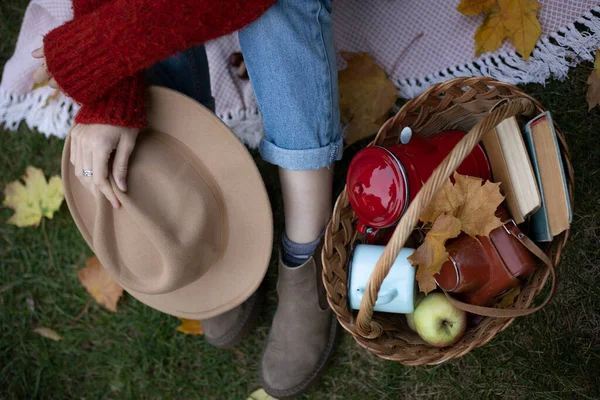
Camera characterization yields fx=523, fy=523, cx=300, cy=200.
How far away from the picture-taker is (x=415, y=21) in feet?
4.66

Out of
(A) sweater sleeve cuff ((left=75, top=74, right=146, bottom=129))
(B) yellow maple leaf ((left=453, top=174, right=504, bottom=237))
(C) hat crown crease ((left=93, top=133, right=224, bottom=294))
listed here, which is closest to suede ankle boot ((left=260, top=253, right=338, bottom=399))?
(C) hat crown crease ((left=93, top=133, right=224, bottom=294))

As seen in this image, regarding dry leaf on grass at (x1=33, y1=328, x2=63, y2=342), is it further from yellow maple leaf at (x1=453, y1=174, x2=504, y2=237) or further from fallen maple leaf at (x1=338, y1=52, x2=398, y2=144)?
yellow maple leaf at (x1=453, y1=174, x2=504, y2=237)

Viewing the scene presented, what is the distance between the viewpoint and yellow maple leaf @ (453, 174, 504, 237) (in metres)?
0.97

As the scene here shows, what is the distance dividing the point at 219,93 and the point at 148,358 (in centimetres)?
81

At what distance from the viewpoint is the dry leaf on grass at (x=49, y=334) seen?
1.63 meters

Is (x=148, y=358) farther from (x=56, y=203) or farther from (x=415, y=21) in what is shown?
(x=415, y=21)

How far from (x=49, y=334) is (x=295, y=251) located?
92 cm

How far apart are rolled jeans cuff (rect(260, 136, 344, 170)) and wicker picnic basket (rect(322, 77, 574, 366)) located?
4.2 inches

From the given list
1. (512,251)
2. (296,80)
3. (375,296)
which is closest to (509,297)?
(512,251)

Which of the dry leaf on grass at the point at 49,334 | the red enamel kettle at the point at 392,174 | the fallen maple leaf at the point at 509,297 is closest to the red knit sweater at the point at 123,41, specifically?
the red enamel kettle at the point at 392,174

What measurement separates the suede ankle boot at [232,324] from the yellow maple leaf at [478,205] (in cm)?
66

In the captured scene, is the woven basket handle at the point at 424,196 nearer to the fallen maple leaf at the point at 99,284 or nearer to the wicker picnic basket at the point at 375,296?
the wicker picnic basket at the point at 375,296

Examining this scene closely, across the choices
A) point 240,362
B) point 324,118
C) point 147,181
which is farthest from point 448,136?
point 240,362

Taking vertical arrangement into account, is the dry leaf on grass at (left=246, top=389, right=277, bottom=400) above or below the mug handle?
below
